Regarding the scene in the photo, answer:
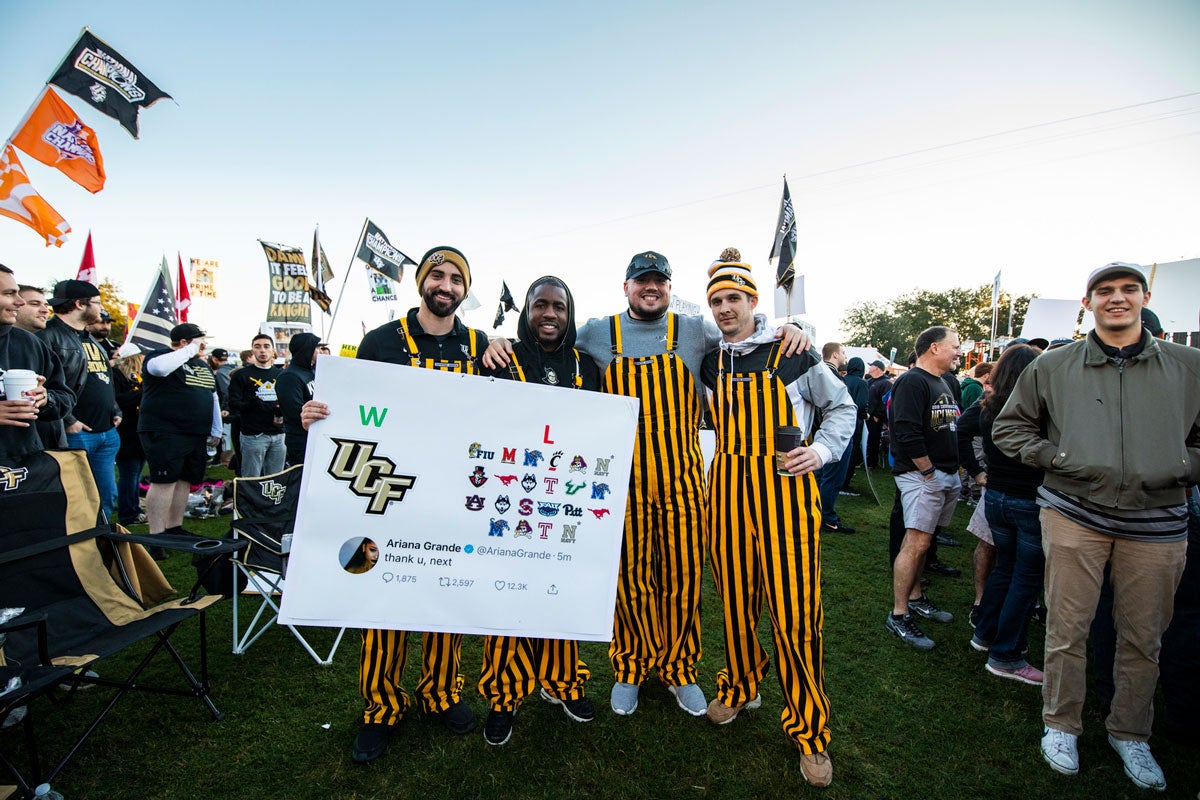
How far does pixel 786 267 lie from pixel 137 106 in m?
8.29

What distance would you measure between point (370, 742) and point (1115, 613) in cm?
351

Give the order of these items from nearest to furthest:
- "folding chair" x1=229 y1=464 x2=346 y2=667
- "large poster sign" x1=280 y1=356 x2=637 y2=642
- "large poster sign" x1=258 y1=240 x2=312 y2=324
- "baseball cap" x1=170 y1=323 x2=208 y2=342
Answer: "large poster sign" x1=280 y1=356 x2=637 y2=642, "folding chair" x1=229 y1=464 x2=346 y2=667, "baseball cap" x1=170 y1=323 x2=208 y2=342, "large poster sign" x1=258 y1=240 x2=312 y2=324

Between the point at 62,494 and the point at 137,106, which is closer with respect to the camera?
the point at 62,494

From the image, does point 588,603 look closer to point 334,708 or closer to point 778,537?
point 778,537

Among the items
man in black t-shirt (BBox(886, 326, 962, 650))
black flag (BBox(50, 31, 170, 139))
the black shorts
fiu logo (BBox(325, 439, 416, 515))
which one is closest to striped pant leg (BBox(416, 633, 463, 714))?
fiu logo (BBox(325, 439, 416, 515))

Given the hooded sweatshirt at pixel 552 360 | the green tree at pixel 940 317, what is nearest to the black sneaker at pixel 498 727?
the hooded sweatshirt at pixel 552 360

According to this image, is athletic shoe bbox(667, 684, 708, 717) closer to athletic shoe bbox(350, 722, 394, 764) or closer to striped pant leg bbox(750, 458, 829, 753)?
striped pant leg bbox(750, 458, 829, 753)

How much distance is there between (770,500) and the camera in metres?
2.48

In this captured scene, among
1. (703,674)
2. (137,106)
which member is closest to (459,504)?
(703,674)

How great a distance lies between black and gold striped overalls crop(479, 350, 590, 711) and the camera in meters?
2.62

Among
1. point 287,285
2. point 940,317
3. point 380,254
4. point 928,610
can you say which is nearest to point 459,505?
point 928,610

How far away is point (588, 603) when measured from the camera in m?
2.41

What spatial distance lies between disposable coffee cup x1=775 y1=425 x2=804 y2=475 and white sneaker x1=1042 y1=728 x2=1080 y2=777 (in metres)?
1.84

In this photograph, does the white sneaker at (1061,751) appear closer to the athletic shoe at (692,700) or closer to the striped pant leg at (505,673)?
the athletic shoe at (692,700)
